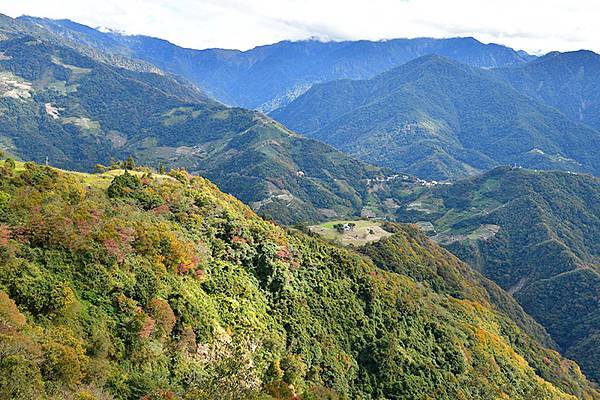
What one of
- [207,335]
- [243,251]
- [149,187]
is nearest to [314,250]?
[243,251]

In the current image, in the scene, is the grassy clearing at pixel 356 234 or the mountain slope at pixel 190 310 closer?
the mountain slope at pixel 190 310

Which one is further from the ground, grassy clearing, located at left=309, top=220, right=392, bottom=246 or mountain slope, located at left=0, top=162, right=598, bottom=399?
mountain slope, located at left=0, top=162, right=598, bottom=399

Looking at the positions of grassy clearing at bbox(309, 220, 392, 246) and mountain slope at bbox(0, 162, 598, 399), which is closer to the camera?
mountain slope at bbox(0, 162, 598, 399)

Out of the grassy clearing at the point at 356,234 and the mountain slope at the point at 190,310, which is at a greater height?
the mountain slope at the point at 190,310

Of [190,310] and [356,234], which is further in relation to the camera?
[356,234]

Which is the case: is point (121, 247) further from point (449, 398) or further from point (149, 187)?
point (449, 398)
